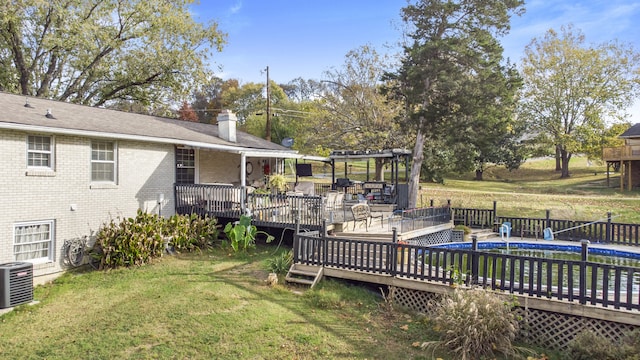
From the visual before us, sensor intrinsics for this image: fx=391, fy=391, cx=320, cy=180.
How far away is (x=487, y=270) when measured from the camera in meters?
7.49

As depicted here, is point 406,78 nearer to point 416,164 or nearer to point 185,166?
point 416,164

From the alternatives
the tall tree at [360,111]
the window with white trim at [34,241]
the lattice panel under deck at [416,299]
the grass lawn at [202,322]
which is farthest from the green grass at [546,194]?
the window with white trim at [34,241]

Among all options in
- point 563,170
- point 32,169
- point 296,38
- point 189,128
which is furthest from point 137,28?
point 563,170

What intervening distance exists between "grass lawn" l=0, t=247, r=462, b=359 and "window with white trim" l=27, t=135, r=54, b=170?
3056 millimetres

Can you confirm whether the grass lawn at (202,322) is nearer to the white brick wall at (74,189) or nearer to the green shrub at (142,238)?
the green shrub at (142,238)

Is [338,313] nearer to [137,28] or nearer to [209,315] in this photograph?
[209,315]

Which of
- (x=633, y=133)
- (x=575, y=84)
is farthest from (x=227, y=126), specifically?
(x=575, y=84)

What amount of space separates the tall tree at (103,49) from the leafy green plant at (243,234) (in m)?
17.1

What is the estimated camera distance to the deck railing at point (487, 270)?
649cm

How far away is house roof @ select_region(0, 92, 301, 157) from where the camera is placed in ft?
32.2

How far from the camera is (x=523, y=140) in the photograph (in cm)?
3750

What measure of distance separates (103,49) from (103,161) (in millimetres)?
15881

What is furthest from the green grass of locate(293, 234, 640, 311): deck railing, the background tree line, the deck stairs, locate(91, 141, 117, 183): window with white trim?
locate(91, 141, 117, 183): window with white trim

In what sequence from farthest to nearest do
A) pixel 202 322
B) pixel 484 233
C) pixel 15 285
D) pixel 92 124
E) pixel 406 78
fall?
pixel 406 78, pixel 484 233, pixel 92 124, pixel 15 285, pixel 202 322
